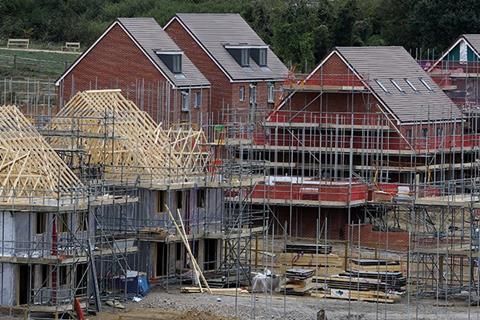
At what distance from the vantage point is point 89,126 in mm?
71938

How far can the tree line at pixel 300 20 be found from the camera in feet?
373

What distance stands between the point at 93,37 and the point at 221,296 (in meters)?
50.9

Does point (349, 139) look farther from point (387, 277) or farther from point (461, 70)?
point (387, 277)

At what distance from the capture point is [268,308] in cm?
6412

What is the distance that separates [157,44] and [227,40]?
25.0ft

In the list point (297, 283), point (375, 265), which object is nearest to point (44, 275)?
point (297, 283)

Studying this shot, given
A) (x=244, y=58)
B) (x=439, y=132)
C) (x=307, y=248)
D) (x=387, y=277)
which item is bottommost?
(x=387, y=277)

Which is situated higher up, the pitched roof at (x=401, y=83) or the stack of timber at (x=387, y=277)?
the pitched roof at (x=401, y=83)

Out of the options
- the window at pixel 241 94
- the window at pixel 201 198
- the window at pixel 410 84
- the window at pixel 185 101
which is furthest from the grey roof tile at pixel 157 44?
the window at pixel 201 198

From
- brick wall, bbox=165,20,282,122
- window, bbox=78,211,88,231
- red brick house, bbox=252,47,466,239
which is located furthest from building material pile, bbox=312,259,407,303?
brick wall, bbox=165,20,282,122

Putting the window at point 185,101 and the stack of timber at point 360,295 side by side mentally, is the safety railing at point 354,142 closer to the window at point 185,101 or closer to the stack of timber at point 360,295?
the window at point 185,101

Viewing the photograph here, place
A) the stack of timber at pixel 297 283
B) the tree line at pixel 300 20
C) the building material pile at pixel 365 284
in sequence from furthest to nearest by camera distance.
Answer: the tree line at pixel 300 20
the stack of timber at pixel 297 283
the building material pile at pixel 365 284

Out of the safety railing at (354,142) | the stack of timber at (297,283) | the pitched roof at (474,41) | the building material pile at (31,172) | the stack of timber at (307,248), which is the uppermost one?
the pitched roof at (474,41)

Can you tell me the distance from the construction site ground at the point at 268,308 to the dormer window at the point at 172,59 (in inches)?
843
